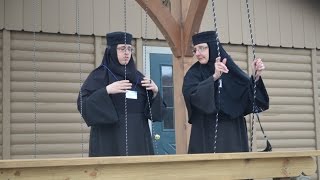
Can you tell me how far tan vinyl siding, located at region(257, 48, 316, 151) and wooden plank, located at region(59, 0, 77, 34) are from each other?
2.51m

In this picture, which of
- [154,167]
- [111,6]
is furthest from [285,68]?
[154,167]

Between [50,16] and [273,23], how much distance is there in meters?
2.98

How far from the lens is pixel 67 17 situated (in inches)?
238

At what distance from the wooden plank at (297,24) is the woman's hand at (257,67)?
13.3ft

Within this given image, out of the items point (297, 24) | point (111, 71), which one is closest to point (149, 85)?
point (111, 71)

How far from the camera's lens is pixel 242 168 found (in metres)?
2.81

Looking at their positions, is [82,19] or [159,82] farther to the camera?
[159,82]

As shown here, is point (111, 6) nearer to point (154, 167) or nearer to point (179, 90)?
point (179, 90)

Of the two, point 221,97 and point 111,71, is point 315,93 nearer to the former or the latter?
point 221,97

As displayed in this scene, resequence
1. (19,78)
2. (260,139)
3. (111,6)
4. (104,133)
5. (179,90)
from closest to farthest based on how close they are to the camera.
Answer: (104,133)
(179,90)
(19,78)
(111,6)
(260,139)

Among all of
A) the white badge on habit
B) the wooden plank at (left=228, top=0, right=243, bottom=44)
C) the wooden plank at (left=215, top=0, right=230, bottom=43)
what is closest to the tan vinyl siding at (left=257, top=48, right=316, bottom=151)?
the wooden plank at (left=228, top=0, right=243, bottom=44)

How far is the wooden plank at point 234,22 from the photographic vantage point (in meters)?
7.03

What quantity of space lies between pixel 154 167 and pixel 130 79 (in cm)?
129

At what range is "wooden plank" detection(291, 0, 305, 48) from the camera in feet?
24.5
